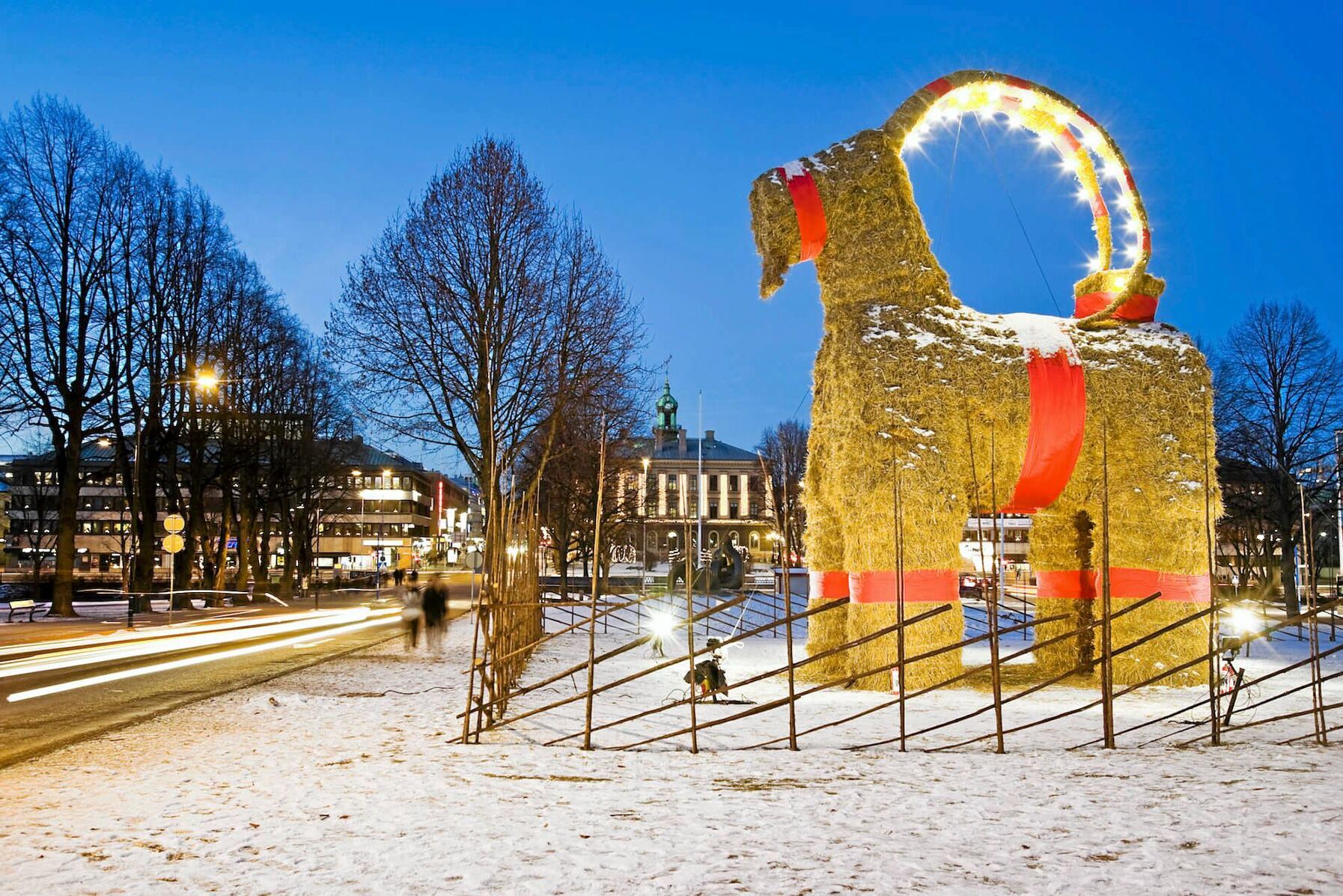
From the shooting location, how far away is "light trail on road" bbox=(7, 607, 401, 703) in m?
11.5

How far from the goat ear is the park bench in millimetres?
21781

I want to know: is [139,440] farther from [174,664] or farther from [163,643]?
[174,664]

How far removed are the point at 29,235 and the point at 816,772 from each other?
25.2 meters

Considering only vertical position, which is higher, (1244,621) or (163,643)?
(1244,621)

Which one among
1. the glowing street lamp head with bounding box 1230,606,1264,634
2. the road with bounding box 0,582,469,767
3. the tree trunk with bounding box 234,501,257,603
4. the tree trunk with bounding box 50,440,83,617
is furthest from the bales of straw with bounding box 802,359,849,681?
the tree trunk with bounding box 234,501,257,603

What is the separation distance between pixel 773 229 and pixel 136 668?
11624mm

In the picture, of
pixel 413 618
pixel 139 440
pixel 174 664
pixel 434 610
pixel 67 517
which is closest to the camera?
pixel 174 664

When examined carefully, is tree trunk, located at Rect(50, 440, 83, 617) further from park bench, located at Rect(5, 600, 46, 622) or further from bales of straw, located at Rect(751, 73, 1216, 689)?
bales of straw, located at Rect(751, 73, 1216, 689)

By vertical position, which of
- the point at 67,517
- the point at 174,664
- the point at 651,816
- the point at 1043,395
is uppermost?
the point at 1043,395

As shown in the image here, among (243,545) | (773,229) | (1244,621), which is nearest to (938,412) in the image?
(773,229)

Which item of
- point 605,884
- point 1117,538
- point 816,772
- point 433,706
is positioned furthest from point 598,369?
point 605,884

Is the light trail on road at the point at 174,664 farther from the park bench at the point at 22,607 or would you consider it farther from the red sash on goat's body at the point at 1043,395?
the red sash on goat's body at the point at 1043,395

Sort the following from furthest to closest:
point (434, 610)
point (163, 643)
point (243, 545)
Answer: point (243, 545) < point (434, 610) < point (163, 643)

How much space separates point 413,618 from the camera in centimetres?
2128
